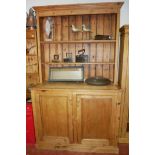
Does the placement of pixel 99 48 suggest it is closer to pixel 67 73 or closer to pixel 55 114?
pixel 67 73

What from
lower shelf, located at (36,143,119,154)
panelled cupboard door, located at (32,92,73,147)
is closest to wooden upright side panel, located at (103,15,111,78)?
panelled cupboard door, located at (32,92,73,147)

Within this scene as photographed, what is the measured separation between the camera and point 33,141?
245 centimetres

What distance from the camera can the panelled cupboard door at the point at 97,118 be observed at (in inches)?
86.0

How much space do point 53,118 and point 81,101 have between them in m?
0.48

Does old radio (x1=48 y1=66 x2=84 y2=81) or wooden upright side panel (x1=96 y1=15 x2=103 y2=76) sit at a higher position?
wooden upright side panel (x1=96 y1=15 x2=103 y2=76)

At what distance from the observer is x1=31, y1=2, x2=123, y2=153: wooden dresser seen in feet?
7.16

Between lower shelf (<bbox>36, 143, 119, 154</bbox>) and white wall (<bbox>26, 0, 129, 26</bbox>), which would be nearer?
lower shelf (<bbox>36, 143, 119, 154</bbox>)

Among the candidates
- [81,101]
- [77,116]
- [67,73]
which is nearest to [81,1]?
[67,73]

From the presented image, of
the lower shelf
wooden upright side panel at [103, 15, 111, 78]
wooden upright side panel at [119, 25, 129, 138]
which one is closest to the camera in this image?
wooden upright side panel at [119, 25, 129, 138]

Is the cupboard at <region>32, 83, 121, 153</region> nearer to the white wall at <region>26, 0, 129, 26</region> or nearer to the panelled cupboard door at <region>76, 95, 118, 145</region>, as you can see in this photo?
the panelled cupboard door at <region>76, 95, 118, 145</region>
